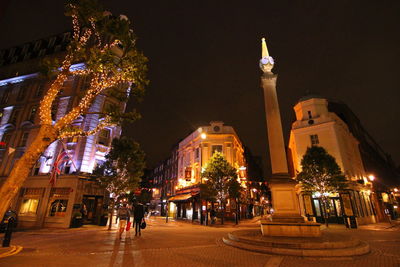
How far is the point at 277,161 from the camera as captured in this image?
1112 centimetres

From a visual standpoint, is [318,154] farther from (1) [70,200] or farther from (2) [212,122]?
(1) [70,200]

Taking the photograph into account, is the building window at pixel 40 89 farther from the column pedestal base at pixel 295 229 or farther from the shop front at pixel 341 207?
the shop front at pixel 341 207

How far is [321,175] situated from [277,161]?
14880mm

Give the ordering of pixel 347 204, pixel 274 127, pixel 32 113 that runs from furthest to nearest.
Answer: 1. pixel 32 113
2. pixel 347 204
3. pixel 274 127

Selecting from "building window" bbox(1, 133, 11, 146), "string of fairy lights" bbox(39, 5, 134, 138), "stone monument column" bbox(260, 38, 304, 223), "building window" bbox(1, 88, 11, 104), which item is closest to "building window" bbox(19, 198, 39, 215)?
"building window" bbox(1, 133, 11, 146)

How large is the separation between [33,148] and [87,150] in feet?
49.7

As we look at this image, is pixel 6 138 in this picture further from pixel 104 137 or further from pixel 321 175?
pixel 321 175

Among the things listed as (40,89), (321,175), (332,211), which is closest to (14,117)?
(40,89)

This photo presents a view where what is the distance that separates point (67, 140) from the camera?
22.6 meters

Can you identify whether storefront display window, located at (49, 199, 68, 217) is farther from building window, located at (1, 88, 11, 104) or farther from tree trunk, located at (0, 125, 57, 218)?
building window, located at (1, 88, 11, 104)

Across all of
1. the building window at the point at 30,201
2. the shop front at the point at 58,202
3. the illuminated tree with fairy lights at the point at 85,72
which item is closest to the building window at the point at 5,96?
the shop front at the point at 58,202

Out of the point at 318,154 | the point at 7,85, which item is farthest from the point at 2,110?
the point at 318,154

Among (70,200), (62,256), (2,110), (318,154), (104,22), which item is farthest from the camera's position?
(2,110)

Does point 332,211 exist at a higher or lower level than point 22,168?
lower
